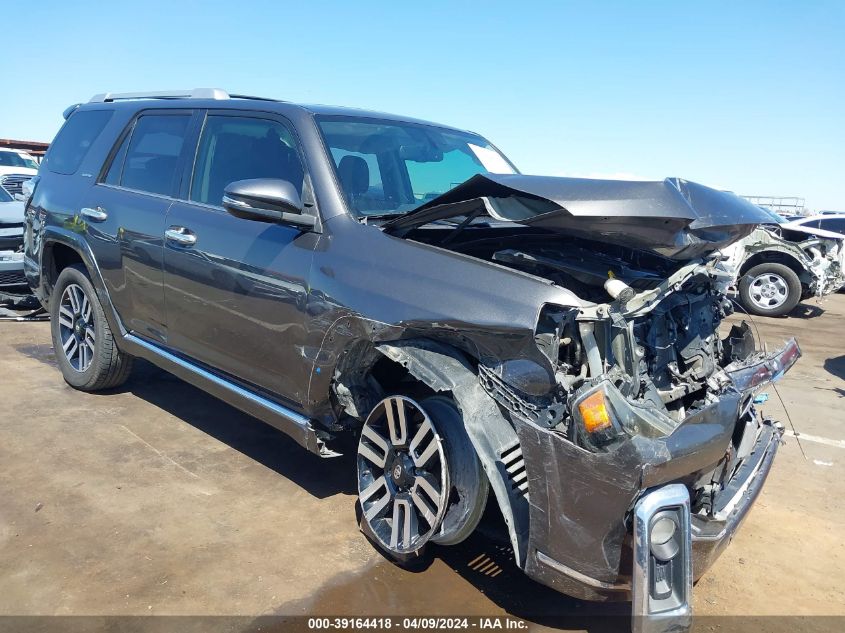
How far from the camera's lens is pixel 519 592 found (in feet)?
9.68

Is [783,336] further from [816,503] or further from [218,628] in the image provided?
[218,628]

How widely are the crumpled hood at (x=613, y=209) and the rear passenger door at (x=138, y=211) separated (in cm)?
182

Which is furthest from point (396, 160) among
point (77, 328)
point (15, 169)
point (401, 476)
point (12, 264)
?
point (15, 169)

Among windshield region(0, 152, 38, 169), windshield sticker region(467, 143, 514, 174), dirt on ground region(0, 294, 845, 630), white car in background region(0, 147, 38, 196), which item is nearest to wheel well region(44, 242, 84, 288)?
dirt on ground region(0, 294, 845, 630)

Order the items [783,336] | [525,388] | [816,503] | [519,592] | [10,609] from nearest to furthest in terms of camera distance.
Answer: [525,388]
[10,609]
[519,592]
[816,503]
[783,336]

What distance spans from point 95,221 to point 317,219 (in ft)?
6.81

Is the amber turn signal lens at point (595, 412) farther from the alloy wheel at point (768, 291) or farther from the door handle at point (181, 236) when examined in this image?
the alloy wheel at point (768, 291)

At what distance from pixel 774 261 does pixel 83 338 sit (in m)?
9.95

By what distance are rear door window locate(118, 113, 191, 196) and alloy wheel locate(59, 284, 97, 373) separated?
95 cm

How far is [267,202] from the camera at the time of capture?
3.03 metres

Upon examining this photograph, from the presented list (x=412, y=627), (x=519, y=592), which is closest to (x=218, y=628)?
(x=412, y=627)

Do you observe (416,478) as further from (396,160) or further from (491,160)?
(491,160)

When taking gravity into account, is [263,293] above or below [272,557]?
above

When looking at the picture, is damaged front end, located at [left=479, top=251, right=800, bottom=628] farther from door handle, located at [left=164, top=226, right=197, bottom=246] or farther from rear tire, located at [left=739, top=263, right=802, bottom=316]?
rear tire, located at [left=739, top=263, right=802, bottom=316]
